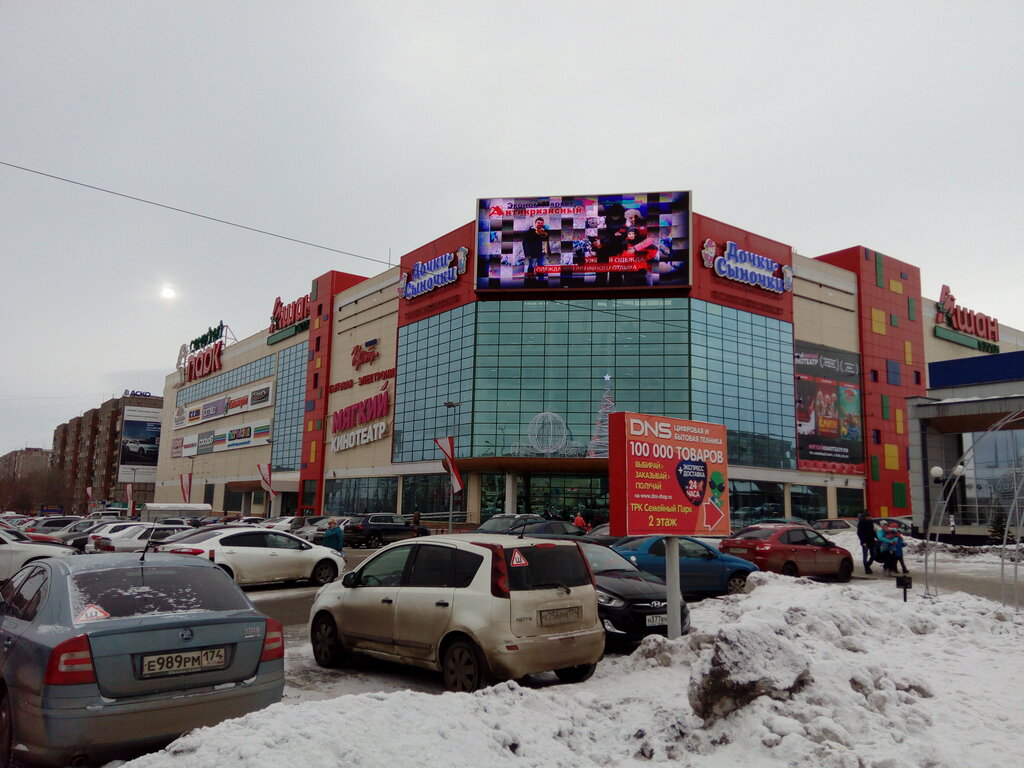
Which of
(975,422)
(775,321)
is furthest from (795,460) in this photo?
(975,422)

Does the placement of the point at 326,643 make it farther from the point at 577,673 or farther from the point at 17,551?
the point at 17,551

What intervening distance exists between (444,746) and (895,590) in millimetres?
13493

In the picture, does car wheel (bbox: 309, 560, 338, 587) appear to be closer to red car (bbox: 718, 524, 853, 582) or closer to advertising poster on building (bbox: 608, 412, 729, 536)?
red car (bbox: 718, 524, 853, 582)

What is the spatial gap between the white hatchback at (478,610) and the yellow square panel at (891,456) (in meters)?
53.6

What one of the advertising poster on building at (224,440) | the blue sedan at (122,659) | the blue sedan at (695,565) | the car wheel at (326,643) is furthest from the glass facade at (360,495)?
the blue sedan at (122,659)

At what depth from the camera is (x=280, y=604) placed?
1371 cm

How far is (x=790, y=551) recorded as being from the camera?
17188 millimetres

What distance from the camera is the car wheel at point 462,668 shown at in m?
6.72

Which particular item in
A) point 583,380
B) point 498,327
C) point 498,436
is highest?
point 498,327

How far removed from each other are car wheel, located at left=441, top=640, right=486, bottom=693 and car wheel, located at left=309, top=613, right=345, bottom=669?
1.85 metres

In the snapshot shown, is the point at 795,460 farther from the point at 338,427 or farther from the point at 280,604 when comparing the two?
the point at 280,604

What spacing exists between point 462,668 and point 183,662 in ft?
9.00

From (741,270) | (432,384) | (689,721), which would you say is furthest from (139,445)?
(689,721)

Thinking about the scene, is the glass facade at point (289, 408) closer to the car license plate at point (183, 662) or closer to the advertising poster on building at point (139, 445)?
the advertising poster on building at point (139, 445)
